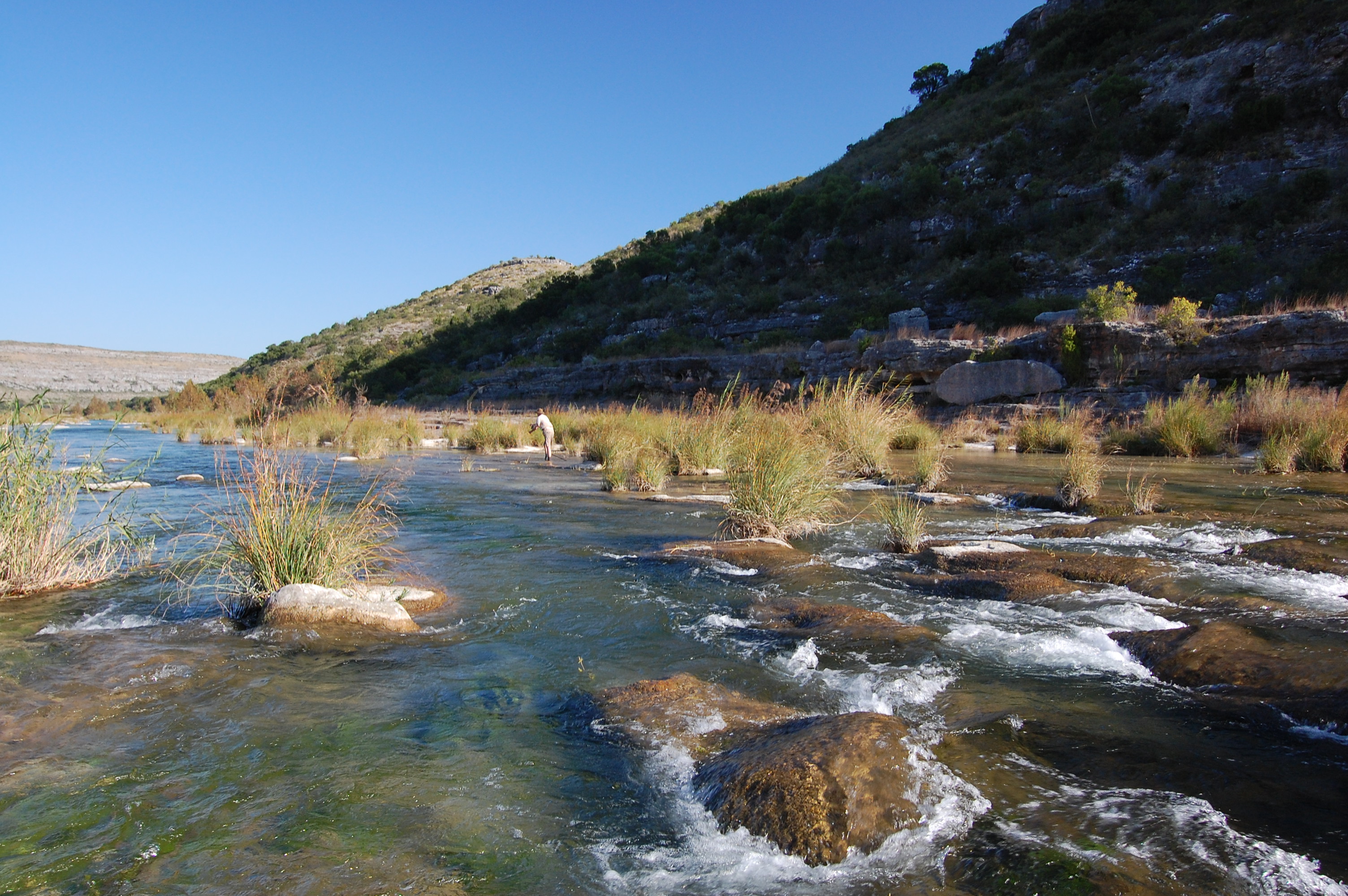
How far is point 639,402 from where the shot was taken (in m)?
26.6

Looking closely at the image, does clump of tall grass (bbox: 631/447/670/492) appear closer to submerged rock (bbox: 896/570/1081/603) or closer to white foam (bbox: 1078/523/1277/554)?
white foam (bbox: 1078/523/1277/554)

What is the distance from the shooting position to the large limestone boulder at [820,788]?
7.97 feet

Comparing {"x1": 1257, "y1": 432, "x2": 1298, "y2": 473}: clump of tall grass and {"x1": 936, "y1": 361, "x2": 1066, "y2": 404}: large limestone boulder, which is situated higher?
{"x1": 936, "y1": 361, "x2": 1066, "y2": 404}: large limestone boulder

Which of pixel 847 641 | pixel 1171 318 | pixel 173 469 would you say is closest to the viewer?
pixel 847 641

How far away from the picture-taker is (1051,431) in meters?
15.6

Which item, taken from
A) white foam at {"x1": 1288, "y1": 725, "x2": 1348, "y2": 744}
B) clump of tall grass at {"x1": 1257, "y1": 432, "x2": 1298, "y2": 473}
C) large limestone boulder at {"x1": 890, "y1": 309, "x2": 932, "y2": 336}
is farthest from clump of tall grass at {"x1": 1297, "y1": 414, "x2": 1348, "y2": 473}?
large limestone boulder at {"x1": 890, "y1": 309, "x2": 932, "y2": 336}

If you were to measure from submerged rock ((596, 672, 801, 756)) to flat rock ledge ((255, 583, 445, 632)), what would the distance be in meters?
1.68

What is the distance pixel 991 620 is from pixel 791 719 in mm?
2060

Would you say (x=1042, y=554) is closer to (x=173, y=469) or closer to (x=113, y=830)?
(x=113, y=830)

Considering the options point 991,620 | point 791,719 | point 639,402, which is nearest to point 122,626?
point 791,719

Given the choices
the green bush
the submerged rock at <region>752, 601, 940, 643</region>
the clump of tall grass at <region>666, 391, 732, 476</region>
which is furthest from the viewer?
the green bush

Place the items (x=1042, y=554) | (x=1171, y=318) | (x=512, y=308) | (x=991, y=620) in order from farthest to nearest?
(x=512, y=308), (x=1171, y=318), (x=1042, y=554), (x=991, y=620)

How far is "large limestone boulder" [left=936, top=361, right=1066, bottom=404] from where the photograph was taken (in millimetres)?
19484

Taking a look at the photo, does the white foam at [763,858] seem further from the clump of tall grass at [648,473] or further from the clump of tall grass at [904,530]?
the clump of tall grass at [648,473]
